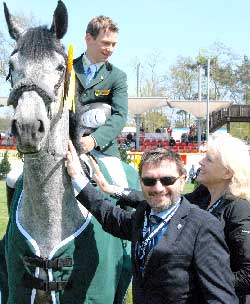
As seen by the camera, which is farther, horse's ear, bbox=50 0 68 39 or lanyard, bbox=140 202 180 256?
horse's ear, bbox=50 0 68 39

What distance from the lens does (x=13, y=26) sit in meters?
3.21

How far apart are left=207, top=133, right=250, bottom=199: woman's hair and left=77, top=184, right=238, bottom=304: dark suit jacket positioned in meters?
0.66

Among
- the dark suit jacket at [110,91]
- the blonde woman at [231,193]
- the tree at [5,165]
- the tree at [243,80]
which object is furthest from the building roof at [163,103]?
the blonde woman at [231,193]

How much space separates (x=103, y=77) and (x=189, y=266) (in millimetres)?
1902

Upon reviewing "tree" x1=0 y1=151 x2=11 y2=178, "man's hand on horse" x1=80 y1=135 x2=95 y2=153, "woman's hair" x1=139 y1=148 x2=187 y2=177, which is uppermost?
"man's hand on horse" x1=80 y1=135 x2=95 y2=153

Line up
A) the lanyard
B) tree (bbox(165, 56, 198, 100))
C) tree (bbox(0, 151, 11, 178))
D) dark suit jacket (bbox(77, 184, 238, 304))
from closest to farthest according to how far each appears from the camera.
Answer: dark suit jacket (bbox(77, 184, 238, 304)), the lanyard, tree (bbox(0, 151, 11, 178)), tree (bbox(165, 56, 198, 100))

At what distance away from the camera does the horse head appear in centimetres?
267

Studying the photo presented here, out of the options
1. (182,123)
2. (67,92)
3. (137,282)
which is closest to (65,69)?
(67,92)

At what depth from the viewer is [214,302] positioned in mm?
2467

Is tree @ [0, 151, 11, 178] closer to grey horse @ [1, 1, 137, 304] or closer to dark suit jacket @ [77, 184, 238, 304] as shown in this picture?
grey horse @ [1, 1, 137, 304]

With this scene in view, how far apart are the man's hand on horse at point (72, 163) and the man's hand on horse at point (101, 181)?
0.35m

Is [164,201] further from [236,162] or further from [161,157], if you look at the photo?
[236,162]

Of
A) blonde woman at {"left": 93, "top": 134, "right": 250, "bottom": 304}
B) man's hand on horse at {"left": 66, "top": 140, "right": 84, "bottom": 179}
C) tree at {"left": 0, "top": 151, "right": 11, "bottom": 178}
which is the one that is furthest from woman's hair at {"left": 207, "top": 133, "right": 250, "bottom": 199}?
tree at {"left": 0, "top": 151, "right": 11, "bottom": 178}

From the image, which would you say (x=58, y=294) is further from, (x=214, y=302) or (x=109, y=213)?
(x=214, y=302)
